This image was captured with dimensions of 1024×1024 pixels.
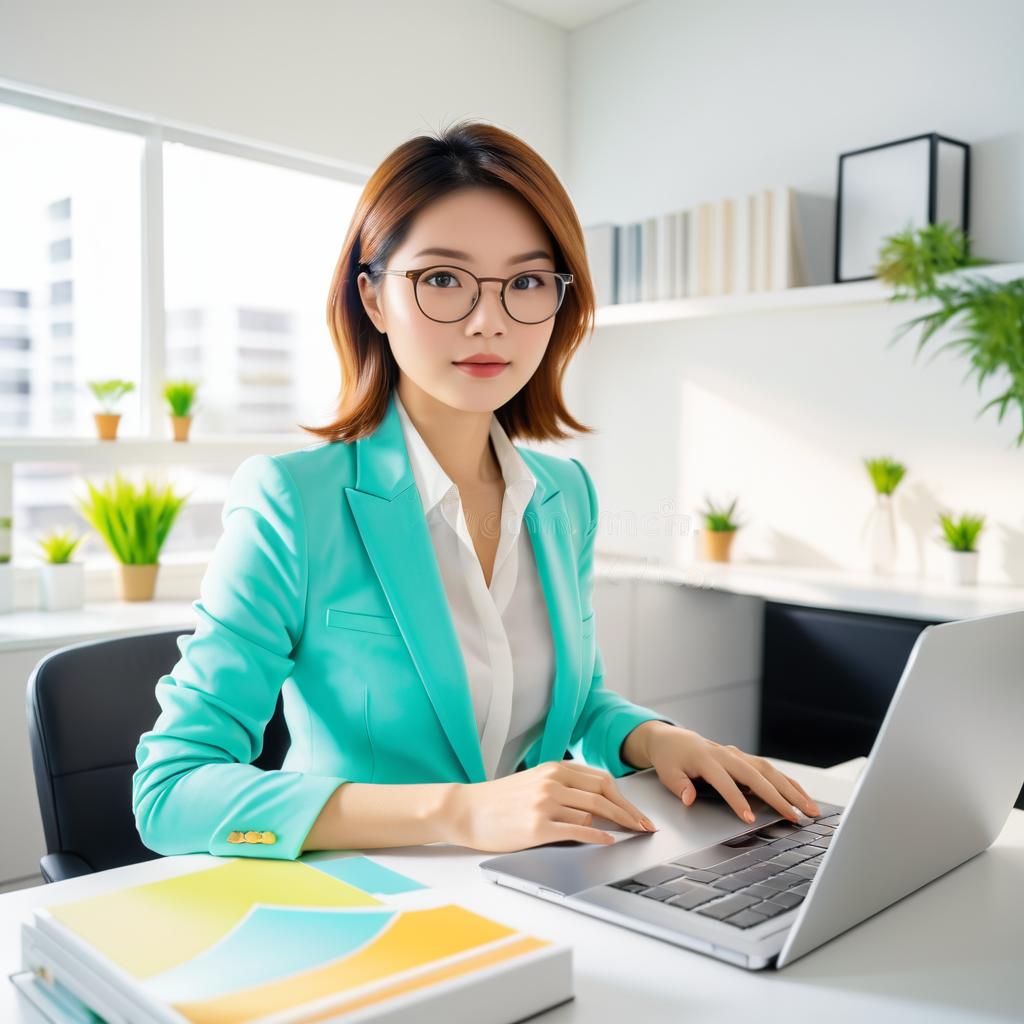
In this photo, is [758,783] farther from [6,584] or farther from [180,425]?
[180,425]

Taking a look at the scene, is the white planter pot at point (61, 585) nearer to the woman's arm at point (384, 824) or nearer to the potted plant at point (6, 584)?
the potted plant at point (6, 584)

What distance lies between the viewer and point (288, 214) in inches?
130

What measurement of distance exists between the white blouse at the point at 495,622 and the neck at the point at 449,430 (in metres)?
0.02

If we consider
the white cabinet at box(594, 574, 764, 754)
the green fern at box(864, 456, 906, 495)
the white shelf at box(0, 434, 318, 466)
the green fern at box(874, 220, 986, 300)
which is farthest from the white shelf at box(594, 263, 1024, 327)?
the white shelf at box(0, 434, 318, 466)

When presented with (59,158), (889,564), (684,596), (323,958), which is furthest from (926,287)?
(323,958)

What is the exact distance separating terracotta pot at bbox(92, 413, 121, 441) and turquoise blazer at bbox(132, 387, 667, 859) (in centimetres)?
177

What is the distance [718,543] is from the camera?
3.30m

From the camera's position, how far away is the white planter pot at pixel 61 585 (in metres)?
2.57

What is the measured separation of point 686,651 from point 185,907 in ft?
8.09

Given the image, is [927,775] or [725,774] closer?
[927,775]

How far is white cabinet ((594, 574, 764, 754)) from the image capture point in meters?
2.89

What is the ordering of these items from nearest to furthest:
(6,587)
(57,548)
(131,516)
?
(6,587) < (57,548) < (131,516)

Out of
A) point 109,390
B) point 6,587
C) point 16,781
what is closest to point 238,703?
point 16,781

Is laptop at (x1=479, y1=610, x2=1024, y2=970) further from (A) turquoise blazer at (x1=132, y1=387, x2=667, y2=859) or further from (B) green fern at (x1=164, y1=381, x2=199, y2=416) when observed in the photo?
(B) green fern at (x1=164, y1=381, x2=199, y2=416)
